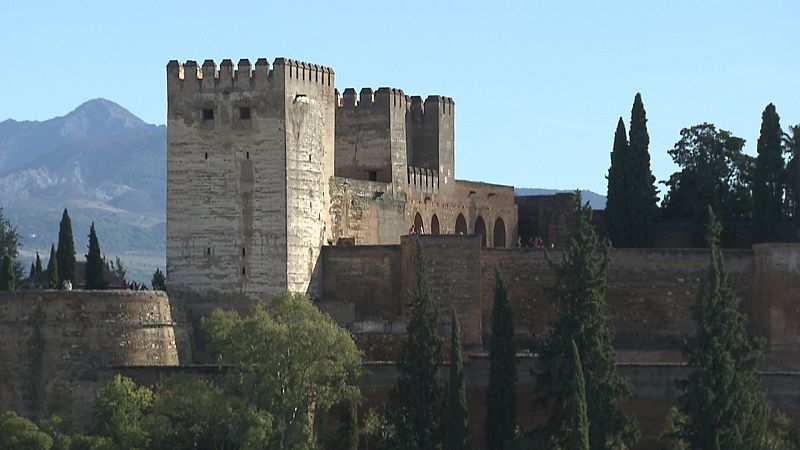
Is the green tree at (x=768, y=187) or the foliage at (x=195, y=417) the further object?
the green tree at (x=768, y=187)

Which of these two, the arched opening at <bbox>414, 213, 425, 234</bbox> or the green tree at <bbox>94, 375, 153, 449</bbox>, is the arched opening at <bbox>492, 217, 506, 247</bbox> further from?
the green tree at <bbox>94, 375, 153, 449</bbox>

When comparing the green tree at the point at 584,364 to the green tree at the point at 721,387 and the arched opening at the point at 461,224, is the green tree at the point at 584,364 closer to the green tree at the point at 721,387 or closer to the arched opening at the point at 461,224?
the green tree at the point at 721,387

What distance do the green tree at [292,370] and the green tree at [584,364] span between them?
4.32 m

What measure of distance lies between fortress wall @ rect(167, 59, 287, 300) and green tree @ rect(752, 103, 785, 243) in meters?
15.0

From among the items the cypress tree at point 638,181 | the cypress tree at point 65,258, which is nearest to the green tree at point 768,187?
the cypress tree at point 638,181

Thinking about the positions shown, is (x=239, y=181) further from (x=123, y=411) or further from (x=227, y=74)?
(x=123, y=411)

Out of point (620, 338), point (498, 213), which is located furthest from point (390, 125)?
point (620, 338)

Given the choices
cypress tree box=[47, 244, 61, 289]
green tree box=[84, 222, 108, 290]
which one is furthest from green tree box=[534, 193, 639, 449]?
cypress tree box=[47, 244, 61, 289]

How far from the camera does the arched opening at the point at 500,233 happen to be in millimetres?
64125

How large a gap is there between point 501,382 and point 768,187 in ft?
52.9

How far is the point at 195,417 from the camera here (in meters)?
44.8

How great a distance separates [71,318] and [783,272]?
17999 millimetres

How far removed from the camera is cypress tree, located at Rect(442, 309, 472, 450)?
43.1 metres

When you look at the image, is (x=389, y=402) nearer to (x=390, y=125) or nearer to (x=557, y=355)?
(x=557, y=355)
